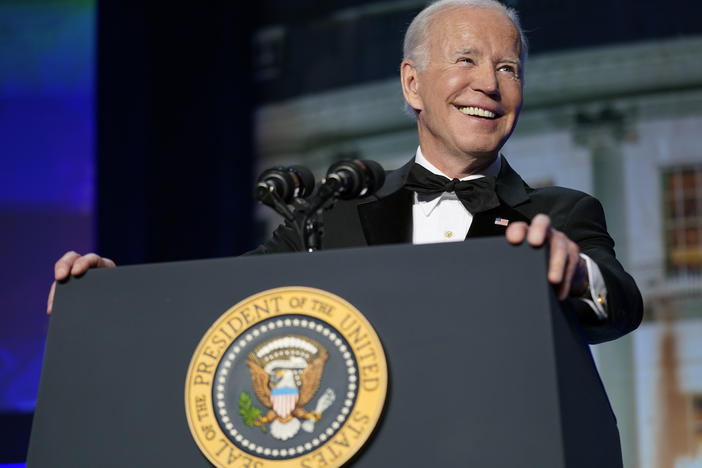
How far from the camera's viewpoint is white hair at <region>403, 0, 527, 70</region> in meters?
1.91

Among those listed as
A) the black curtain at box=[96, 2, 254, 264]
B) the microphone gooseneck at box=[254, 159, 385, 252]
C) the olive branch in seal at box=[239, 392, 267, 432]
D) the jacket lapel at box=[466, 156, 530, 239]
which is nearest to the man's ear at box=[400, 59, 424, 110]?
the jacket lapel at box=[466, 156, 530, 239]

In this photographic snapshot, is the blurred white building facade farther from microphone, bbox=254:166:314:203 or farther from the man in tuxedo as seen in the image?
microphone, bbox=254:166:314:203

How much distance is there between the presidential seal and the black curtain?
3.20m

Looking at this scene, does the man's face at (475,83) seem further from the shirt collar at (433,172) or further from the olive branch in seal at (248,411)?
the olive branch in seal at (248,411)

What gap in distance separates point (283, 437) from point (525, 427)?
0.30 meters

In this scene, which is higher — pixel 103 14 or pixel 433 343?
pixel 103 14

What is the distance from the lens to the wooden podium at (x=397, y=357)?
1178 millimetres

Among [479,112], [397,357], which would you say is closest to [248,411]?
[397,357]

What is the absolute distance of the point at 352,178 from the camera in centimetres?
142

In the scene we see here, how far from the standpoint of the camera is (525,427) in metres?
1.16

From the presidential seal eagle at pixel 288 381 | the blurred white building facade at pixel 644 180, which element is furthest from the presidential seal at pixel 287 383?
the blurred white building facade at pixel 644 180

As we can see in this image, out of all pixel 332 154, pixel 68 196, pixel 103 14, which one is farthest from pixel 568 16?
pixel 68 196

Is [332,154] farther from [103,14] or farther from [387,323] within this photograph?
[387,323]

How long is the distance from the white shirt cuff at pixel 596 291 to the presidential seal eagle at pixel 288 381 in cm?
44
